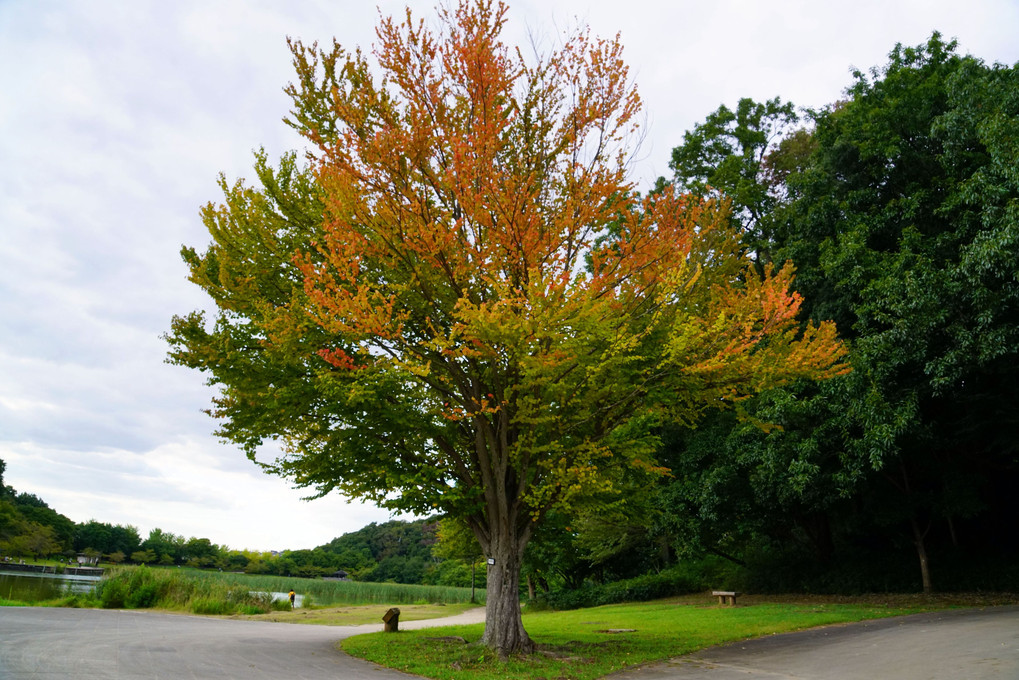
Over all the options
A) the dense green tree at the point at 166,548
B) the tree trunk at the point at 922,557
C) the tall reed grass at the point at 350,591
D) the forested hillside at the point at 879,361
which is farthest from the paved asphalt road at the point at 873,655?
the dense green tree at the point at 166,548

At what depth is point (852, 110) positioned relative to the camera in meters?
17.8

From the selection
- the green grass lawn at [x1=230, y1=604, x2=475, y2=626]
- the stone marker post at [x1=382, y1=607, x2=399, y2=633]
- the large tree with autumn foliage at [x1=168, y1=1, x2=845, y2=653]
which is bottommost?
the green grass lawn at [x1=230, y1=604, x2=475, y2=626]

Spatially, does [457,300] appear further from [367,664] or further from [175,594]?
[175,594]

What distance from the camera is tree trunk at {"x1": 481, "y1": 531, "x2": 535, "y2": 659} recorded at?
31.8 ft

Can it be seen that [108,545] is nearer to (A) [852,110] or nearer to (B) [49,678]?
(B) [49,678]

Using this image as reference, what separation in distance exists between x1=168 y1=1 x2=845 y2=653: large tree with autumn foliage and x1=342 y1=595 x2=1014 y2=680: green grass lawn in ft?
2.77

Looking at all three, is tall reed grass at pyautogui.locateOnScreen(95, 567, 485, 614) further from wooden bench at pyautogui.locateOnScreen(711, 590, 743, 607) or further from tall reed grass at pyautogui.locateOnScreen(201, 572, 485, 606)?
wooden bench at pyautogui.locateOnScreen(711, 590, 743, 607)

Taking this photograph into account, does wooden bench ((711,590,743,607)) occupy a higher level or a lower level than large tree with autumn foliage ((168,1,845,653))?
lower

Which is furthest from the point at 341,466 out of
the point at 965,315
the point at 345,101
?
the point at 965,315

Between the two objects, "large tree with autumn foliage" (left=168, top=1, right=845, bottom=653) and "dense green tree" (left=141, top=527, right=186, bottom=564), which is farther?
"dense green tree" (left=141, top=527, right=186, bottom=564)

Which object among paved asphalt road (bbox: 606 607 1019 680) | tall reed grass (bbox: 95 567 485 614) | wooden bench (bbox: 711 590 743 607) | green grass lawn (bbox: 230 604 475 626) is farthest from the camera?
wooden bench (bbox: 711 590 743 607)

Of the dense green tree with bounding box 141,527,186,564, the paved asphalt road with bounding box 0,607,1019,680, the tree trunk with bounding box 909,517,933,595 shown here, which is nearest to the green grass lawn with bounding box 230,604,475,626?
the paved asphalt road with bounding box 0,607,1019,680

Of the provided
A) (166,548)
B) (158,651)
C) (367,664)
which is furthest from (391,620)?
(166,548)

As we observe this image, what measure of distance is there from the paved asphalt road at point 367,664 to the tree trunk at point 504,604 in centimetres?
180
